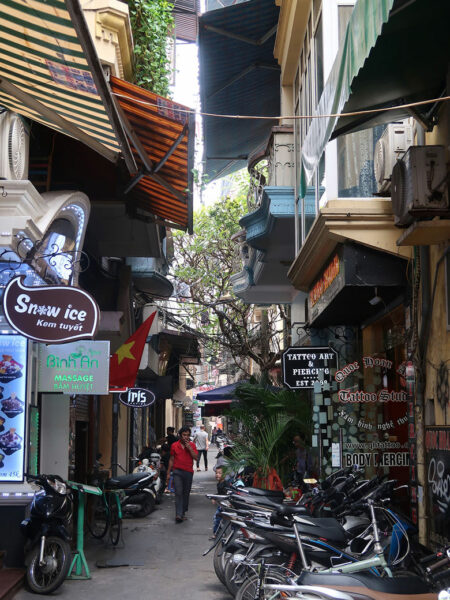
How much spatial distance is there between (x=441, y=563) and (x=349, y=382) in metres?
6.36

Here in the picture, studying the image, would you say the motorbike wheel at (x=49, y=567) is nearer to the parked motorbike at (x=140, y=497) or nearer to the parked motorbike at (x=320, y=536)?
the parked motorbike at (x=320, y=536)

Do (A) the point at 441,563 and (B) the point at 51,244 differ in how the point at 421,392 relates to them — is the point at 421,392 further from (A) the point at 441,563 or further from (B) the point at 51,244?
(B) the point at 51,244

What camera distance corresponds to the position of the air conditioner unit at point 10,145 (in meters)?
7.86

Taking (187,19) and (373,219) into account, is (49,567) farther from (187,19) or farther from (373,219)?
(187,19)

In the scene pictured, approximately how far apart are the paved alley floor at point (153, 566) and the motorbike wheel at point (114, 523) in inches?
5.5

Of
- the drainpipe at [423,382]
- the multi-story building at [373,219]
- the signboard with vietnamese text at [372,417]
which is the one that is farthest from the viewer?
the signboard with vietnamese text at [372,417]

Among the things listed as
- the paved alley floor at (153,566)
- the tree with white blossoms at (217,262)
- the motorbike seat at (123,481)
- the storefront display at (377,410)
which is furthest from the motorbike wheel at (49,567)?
the tree with white blossoms at (217,262)

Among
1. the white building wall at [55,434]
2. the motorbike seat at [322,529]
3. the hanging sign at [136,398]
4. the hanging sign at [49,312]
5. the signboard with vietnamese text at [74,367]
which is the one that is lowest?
the motorbike seat at [322,529]

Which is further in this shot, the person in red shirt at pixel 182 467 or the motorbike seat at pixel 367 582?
the person in red shirt at pixel 182 467

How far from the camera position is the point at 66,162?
1162 cm

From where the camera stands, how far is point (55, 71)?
600 cm

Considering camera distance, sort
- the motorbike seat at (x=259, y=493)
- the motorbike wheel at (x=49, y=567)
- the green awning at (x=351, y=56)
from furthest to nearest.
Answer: the motorbike wheel at (x=49, y=567), the motorbike seat at (x=259, y=493), the green awning at (x=351, y=56)

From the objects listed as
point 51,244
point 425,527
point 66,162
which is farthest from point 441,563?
point 66,162

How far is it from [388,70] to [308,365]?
545cm
